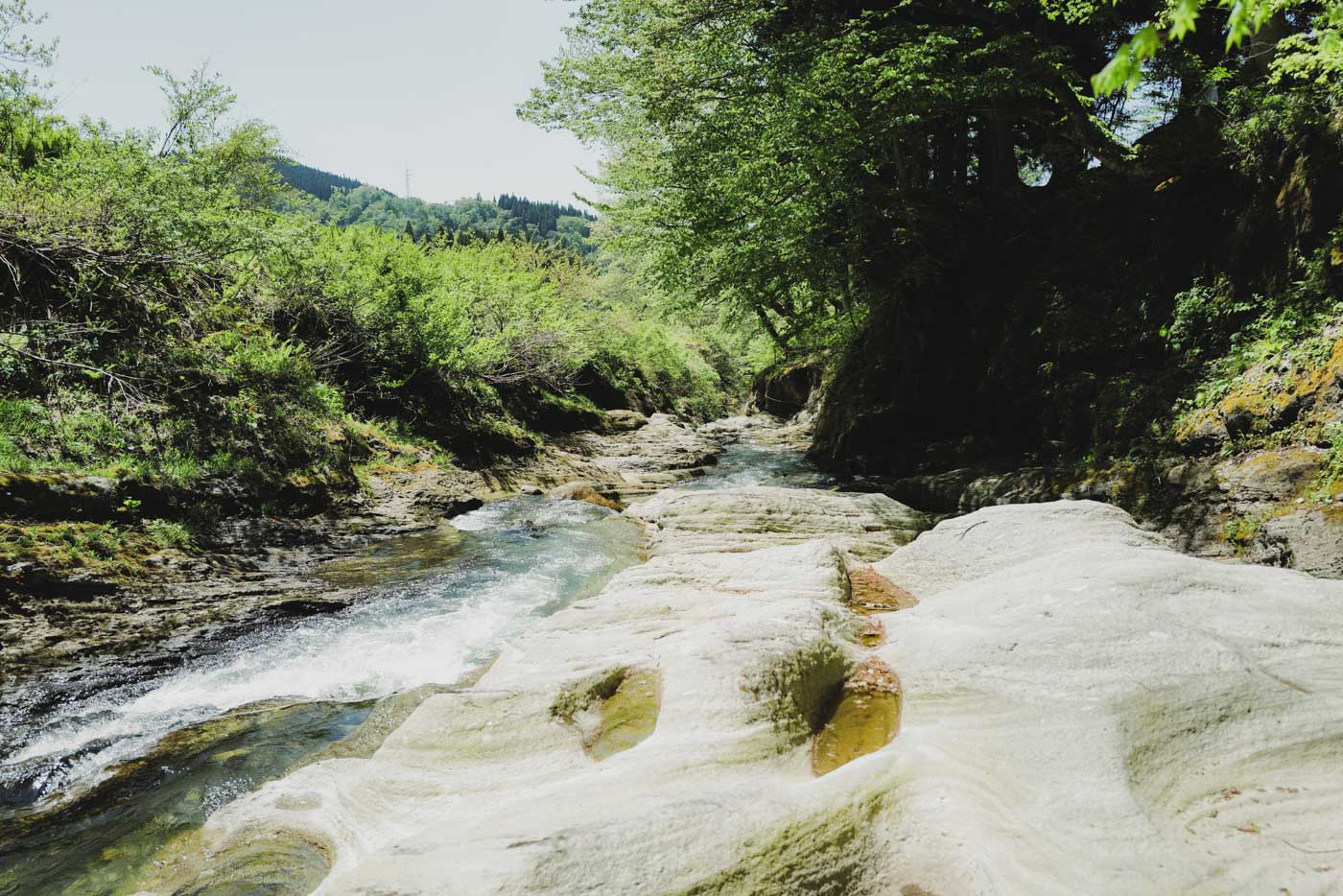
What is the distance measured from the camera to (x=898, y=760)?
2797mm

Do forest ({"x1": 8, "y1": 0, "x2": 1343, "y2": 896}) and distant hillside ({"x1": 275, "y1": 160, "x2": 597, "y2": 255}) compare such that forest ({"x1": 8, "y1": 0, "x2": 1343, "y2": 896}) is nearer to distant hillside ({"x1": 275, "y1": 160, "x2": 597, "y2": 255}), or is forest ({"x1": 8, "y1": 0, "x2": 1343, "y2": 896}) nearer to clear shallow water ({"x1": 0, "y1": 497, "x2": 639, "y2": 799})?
clear shallow water ({"x1": 0, "y1": 497, "x2": 639, "y2": 799})

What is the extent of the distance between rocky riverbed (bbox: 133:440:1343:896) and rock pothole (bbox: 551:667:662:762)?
0.02 m

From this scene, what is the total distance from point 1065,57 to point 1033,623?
13.9 meters

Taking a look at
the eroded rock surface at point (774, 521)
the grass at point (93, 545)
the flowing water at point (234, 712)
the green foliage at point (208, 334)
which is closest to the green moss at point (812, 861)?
the flowing water at point (234, 712)

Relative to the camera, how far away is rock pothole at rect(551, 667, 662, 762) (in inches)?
143

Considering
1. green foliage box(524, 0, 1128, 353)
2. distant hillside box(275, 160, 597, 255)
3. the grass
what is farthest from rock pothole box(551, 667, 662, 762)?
distant hillside box(275, 160, 597, 255)

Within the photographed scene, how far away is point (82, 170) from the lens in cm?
820

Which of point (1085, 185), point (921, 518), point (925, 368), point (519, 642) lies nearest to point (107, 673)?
point (519, 642)

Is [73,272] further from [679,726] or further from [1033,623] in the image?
[1033,623]

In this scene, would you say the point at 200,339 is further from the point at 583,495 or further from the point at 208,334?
the point at 583,495

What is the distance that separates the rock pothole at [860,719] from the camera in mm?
3363

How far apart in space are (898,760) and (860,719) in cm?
91

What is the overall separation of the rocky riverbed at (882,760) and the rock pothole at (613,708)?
17 mm

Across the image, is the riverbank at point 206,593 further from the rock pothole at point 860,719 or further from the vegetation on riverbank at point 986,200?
the vegetation on riverbank at point 986,200
